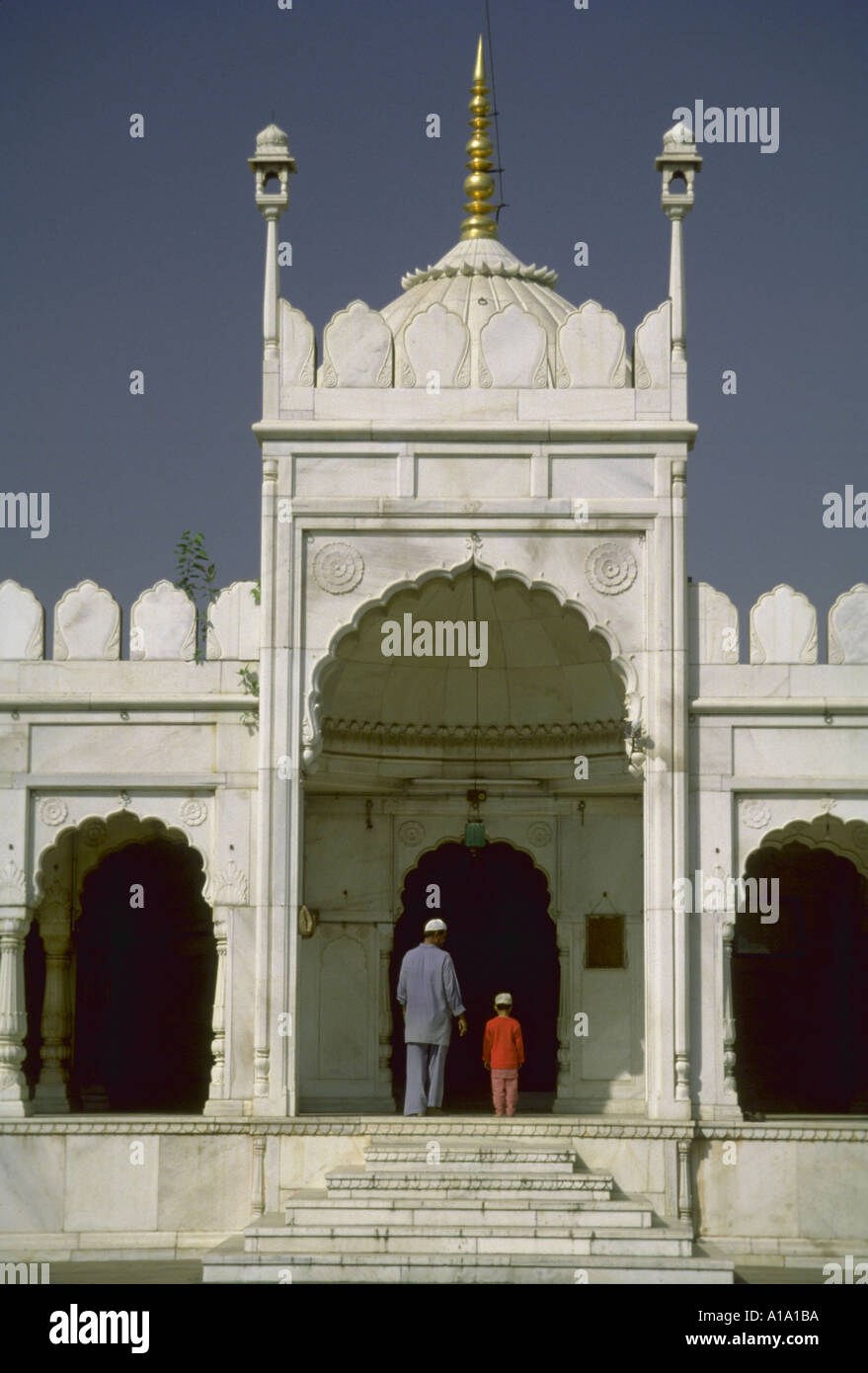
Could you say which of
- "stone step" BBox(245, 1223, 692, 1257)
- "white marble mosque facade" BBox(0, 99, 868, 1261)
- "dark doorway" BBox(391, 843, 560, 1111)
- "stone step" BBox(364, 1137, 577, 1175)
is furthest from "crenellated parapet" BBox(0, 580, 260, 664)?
"stone step" BBox(245, 1223, 692, 1257)

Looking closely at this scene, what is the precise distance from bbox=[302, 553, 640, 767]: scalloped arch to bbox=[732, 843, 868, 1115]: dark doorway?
3524 millimetres

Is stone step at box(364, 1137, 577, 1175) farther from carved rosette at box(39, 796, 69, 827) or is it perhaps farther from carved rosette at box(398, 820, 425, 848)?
carved rosette at box(39, 796, 69, 827)

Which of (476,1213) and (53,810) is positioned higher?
(53,810)

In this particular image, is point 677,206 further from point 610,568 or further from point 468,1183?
point 468,1183

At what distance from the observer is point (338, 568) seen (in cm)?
1809

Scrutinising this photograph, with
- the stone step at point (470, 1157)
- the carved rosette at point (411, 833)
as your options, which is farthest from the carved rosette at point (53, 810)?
the stone step at point (470, 1157)

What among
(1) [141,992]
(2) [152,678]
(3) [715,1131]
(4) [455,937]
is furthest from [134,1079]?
(3) [715,1131]

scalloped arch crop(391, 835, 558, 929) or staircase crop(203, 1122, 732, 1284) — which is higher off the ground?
scalloped arch crop(391, 835, 558, 929)

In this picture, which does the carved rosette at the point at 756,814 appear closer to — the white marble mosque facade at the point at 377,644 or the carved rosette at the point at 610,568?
the white marble mosque facade at the point at 377,644

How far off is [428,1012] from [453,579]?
11.2 feet

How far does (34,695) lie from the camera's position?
1842 centimetres

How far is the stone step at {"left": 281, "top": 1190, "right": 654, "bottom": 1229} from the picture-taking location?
1631 centimetres

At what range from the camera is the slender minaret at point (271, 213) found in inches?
720

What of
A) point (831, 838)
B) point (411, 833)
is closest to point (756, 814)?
point (831, 838)
